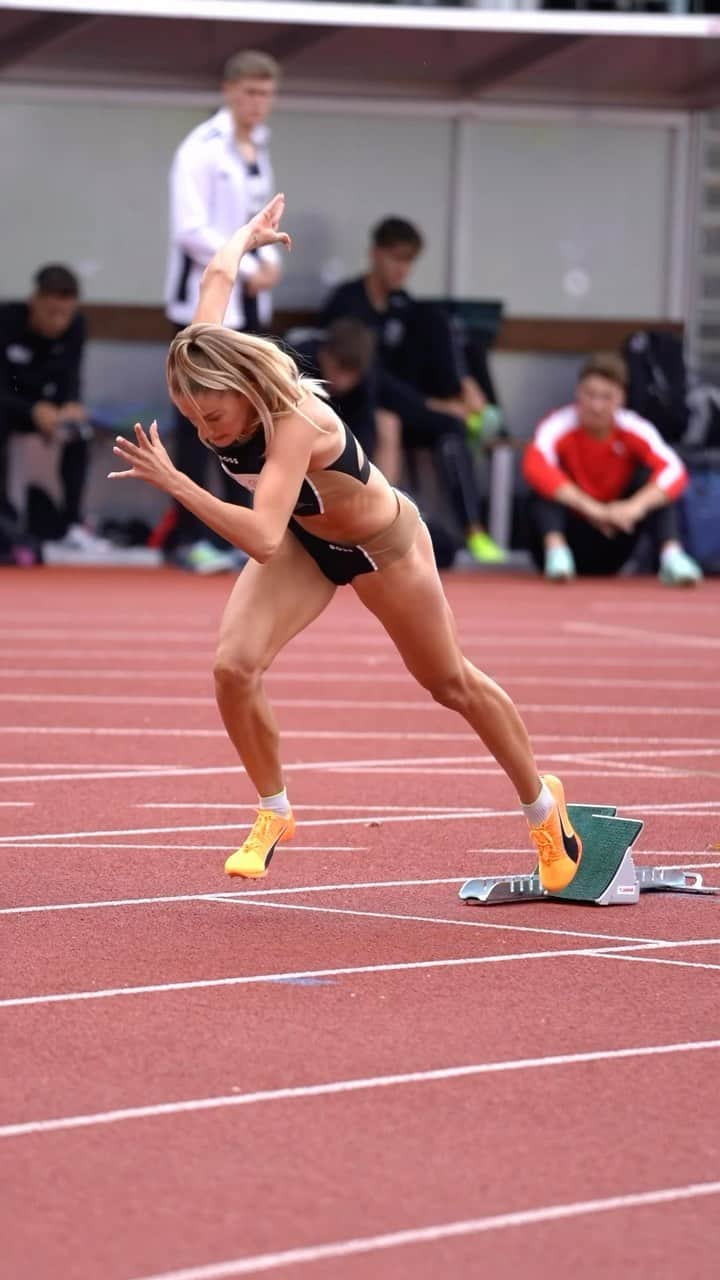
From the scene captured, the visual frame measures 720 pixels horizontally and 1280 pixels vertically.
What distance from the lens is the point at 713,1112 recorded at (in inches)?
137

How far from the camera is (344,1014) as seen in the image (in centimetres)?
402

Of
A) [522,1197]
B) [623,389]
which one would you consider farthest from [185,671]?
[522,1197]

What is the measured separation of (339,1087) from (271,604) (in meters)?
1.66

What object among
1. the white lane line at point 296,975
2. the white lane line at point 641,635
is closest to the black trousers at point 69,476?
the white lane line at point 641,635

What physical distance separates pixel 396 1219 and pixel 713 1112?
2.40ft

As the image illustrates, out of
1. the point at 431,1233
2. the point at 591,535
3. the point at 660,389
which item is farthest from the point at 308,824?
the point at 660,389

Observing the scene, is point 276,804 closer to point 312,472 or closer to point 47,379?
point 312,472

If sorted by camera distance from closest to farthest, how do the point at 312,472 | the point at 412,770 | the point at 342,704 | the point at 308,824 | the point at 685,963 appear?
the point at 685,963 → the point at 312,472 → the point at 308,824 → the point at 412,770 → the point at 342,704

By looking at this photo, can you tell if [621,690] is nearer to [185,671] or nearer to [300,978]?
[185,671]

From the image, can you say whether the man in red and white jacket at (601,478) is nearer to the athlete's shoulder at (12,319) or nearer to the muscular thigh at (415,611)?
the athlete's shoulder at (12,319)

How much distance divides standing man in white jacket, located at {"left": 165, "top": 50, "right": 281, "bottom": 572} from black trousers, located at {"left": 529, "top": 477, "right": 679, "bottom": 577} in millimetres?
2062

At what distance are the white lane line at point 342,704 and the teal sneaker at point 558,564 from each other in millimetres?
4592

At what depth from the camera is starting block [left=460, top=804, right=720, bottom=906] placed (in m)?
5.05

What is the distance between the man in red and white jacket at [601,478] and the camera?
1282 cm
